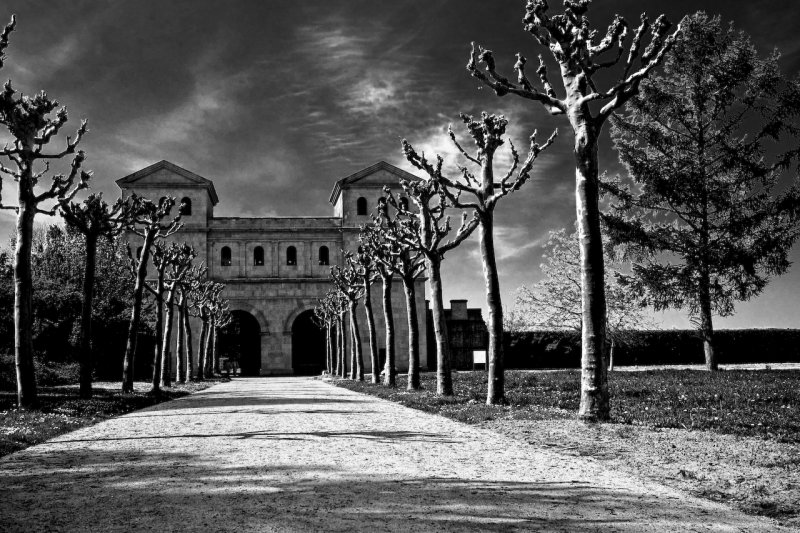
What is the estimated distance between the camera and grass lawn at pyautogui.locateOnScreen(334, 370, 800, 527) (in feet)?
22.5

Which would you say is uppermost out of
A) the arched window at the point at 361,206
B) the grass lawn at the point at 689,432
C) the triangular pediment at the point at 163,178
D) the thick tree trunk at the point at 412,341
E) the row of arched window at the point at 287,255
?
the triangular pediment at the point at 163,178

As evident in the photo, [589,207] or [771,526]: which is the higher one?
[589,207]

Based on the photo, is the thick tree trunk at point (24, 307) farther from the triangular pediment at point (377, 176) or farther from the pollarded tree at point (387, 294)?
the triangular pediment at point (377, 176)

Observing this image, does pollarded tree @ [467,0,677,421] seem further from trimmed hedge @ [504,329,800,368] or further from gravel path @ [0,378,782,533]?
trimmed hedge @ [504,329,800,368]

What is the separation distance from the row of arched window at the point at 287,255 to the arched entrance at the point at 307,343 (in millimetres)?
7152

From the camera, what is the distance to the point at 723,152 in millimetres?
31062

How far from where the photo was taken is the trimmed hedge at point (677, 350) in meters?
65.4

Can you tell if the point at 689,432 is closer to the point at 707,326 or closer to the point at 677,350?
the point at 707,326

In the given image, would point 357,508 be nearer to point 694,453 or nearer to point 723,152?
point 694,453

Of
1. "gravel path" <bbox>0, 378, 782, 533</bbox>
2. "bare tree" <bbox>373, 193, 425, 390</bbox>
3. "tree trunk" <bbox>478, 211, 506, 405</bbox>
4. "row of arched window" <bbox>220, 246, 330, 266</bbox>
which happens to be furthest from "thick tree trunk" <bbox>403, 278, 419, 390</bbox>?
"row of arched window" <bbox>220, 246, 330, 266</bbox>

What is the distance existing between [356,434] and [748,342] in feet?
212

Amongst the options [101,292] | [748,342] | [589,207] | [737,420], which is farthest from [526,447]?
[748,342]

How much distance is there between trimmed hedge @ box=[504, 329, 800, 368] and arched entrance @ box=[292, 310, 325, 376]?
2432cm

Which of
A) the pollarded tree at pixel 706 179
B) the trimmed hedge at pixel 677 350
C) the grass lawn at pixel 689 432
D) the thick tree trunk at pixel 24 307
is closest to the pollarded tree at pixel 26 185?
the thick tree trunk at pixel 24 307
